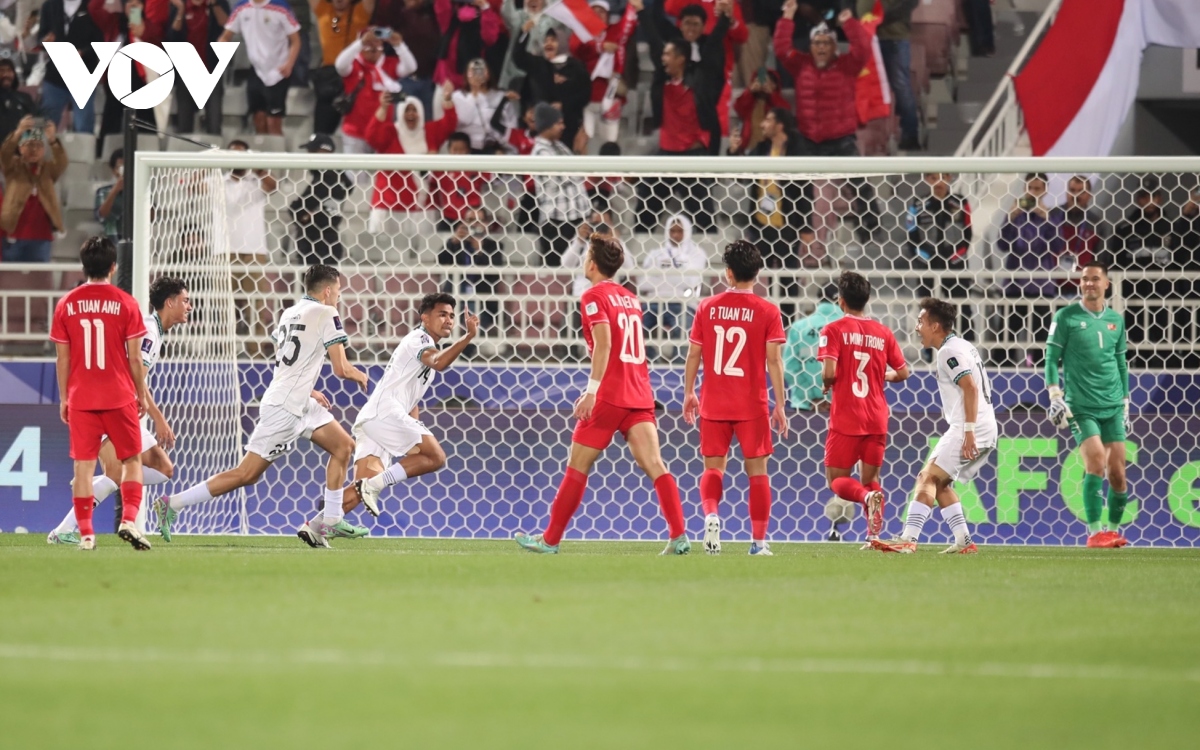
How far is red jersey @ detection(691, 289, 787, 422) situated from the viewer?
9719mm

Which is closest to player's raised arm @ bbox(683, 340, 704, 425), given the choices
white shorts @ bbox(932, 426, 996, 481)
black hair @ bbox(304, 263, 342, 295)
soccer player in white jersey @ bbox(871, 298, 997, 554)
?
soccer player in white jersey @ bbox(871, 298, 997, 554)

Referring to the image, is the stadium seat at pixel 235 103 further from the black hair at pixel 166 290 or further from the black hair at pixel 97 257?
the black hair at pixel 97 257

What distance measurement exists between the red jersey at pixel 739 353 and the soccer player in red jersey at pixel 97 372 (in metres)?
3.49

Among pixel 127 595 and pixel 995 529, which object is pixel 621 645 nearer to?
pixel 127 595

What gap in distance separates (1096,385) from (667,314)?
371cm

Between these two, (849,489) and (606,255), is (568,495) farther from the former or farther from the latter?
(849,489)

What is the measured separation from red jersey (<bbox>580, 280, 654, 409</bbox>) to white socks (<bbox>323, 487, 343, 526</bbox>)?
2289 mm

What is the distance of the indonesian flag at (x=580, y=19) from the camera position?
17.0 m

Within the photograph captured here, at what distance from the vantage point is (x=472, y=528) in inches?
503

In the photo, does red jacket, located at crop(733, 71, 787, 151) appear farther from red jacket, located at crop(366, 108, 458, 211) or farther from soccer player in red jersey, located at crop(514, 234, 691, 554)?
soccer player in red jersey, located at crop(514, 234, 691, 554)

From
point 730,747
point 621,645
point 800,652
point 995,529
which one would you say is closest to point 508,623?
point 621,645

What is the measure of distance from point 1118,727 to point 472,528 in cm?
913

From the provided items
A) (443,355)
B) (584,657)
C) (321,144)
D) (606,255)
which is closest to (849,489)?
(606,255)

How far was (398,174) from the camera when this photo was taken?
1478 centimetres
